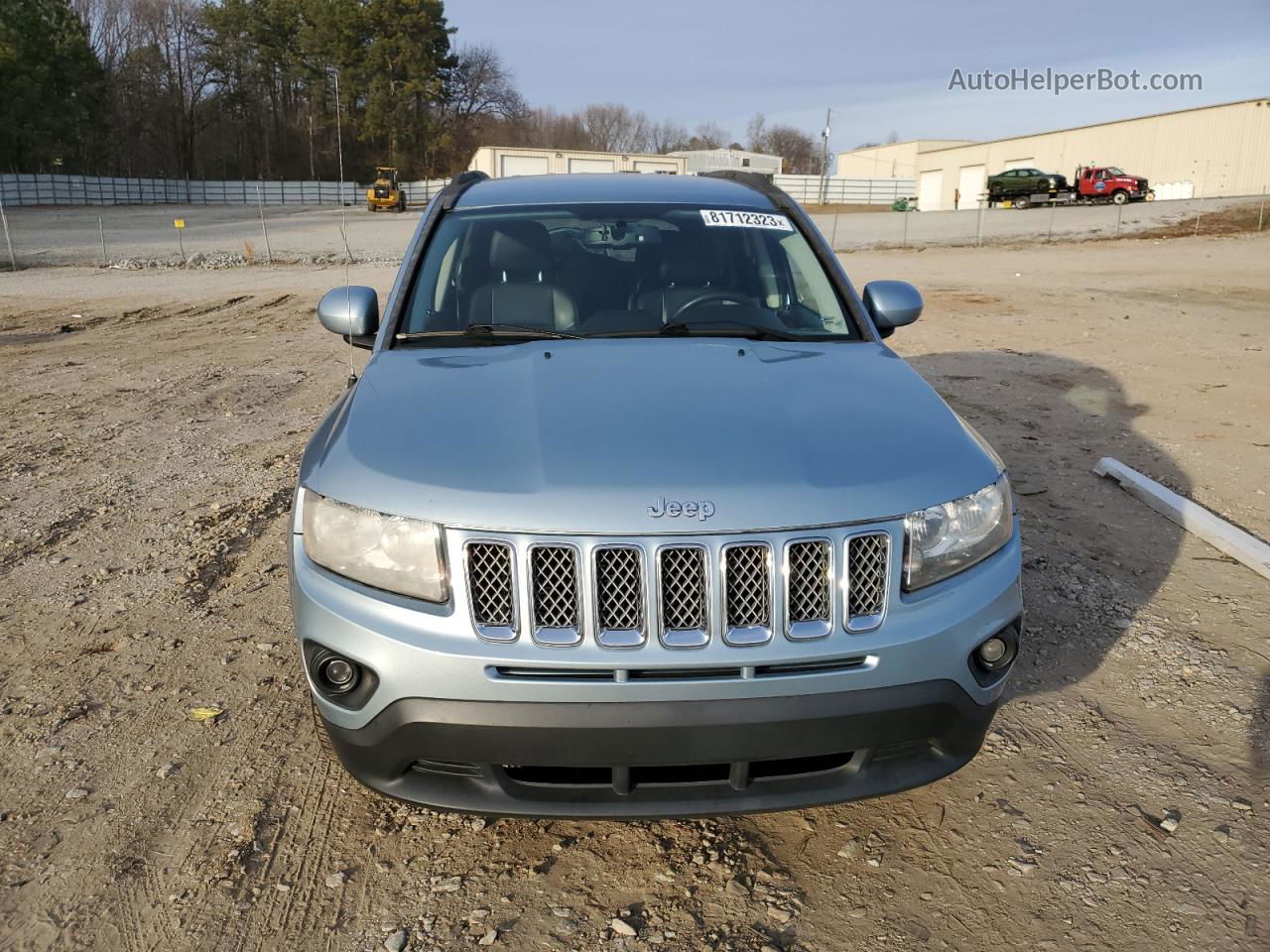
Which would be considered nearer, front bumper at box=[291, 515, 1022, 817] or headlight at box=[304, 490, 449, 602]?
front bumper at box=[291, 515, 1022, 817]

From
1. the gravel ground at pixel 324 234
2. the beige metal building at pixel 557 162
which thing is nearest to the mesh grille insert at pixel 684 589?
the gravel ground at pixel 324 234

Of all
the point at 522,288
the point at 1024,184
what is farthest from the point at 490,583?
the point at 1024,184

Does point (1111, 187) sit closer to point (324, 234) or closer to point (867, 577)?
point (324, 234)

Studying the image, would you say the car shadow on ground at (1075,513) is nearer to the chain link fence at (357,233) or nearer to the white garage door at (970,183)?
the chain link fence at (357,233)

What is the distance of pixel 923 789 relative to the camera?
2.79 meters

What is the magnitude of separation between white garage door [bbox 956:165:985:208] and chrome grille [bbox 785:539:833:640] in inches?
2582

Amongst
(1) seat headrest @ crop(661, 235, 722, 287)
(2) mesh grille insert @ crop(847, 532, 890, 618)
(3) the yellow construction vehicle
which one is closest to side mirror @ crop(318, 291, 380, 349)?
(1) seat headrest @ crop(661, 235, 722, 287)

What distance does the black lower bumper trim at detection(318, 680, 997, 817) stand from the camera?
2074mm

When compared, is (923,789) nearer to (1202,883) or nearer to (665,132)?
(1202,883)

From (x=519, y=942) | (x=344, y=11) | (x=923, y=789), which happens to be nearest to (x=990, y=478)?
(x=923, y=789)

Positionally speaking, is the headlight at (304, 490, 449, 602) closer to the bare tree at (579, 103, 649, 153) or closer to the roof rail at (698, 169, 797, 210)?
the roof rail at (698, 169, 797, 210)

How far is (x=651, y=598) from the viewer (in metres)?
2.09

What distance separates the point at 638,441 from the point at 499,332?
3.66ft

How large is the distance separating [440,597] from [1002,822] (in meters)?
1.69
